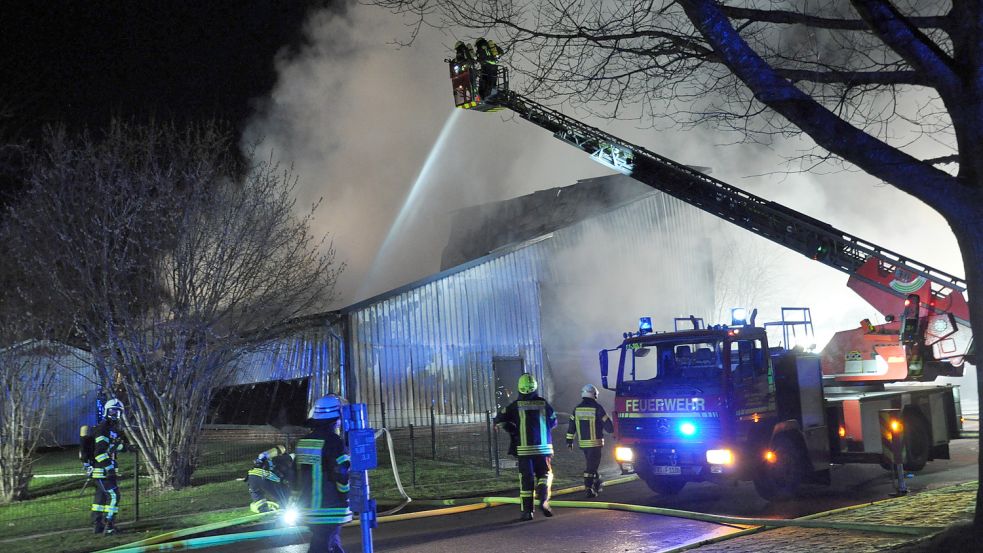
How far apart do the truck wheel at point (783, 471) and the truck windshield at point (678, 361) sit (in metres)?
1.29

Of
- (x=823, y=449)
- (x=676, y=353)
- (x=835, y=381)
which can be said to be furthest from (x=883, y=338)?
(x=676, y=353)

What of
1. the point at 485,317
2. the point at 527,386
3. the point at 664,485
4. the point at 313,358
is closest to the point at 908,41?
the point at 527,386

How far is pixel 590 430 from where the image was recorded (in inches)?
424

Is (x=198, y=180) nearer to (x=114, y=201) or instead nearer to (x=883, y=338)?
(x=114, y=201)

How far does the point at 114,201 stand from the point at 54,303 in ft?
7.13

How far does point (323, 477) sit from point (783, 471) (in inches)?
269

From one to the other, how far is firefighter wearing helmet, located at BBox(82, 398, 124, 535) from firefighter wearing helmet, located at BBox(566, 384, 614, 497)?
600 cm

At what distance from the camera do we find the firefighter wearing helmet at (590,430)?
10758 mm

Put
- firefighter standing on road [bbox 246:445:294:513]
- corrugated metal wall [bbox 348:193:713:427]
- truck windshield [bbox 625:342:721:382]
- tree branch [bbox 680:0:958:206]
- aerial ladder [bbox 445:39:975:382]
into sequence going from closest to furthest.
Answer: firefighter standing on road [bbox 246:445:294:513] → tree branch [bbox 680:0:958:206] → truck windshield [bbox 625:342:721:382] → aerial ladder [bbox 445:39:975:382] → corrugated metal wall [bbox 348:193:713:427]

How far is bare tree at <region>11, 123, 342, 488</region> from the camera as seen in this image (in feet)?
44.4

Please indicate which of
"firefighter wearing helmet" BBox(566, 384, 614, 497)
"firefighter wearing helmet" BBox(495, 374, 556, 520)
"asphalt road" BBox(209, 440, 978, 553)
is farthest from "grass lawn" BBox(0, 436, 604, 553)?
"firefighter wearing helmet" BBox(495, 374, 556, 520)

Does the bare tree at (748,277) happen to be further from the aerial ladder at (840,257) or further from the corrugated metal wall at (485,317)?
the aerial ladder at (840,257)

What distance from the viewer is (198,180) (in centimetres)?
1409

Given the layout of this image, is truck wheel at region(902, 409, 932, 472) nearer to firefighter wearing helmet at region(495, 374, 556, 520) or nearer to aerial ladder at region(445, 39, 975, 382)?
aerial ladder at region(445, 39, 975, 382)
